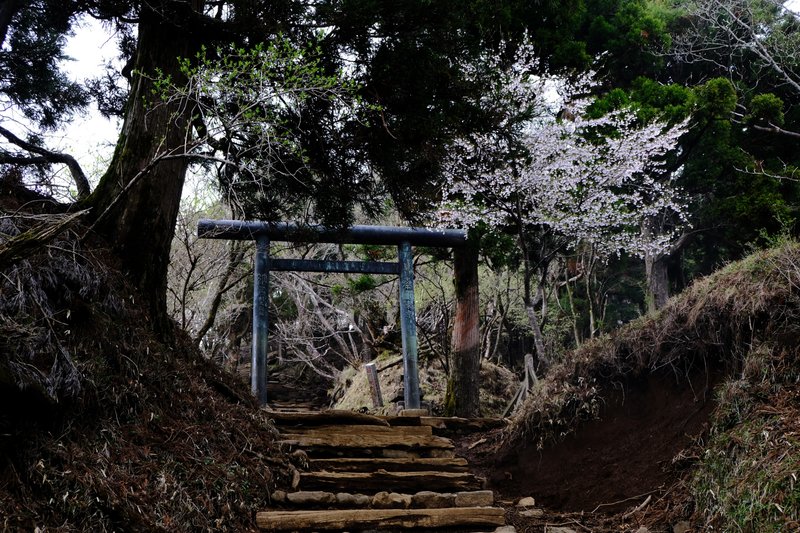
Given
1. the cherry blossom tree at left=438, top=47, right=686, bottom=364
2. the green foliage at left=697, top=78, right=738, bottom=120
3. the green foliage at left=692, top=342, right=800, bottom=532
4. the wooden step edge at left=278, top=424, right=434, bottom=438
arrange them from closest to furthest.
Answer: the green foliage at left=692, top=342, right=800, bottom=532
the wooden step edge at left=278, top=424, right=434, bottom=438
the cherry blossom tree at left=438, top=47, right=686, bottom=364
the green foliage at left=697, top=78, right=738, bottom=120

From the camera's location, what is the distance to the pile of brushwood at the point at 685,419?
3736 mm

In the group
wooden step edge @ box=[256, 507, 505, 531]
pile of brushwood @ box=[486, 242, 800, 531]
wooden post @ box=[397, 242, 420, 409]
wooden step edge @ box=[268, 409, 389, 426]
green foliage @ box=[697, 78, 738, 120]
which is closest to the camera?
pile of brushwood @ box=[486, 242, 800, 531]

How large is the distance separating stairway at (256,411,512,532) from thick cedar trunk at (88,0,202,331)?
5.52 ft

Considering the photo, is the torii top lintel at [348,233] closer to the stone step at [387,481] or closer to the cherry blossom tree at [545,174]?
the cherry blossom tree at [545,174]

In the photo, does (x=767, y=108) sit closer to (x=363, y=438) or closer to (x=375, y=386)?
(x=375, y=386)

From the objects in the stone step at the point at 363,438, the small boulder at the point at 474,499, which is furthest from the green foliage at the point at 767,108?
the small boulder at the point at 474,499

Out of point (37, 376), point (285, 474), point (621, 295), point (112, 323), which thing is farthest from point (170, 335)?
point (621, 295)

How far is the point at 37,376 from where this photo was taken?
2951 mm

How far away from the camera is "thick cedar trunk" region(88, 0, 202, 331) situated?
449 cm

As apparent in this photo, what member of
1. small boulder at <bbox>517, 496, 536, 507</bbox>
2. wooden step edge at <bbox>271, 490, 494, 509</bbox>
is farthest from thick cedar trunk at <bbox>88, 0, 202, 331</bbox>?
small boulder at <bbox>517, 496, 536, 507</bbox>

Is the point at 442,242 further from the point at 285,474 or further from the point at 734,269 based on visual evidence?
the point at 285,474

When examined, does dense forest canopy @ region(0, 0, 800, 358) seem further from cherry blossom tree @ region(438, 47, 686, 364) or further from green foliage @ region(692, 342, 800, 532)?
green foliage @ region(692, 342, 800, 532)

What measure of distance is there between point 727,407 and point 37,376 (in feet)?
14.8

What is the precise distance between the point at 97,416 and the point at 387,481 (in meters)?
2.33
